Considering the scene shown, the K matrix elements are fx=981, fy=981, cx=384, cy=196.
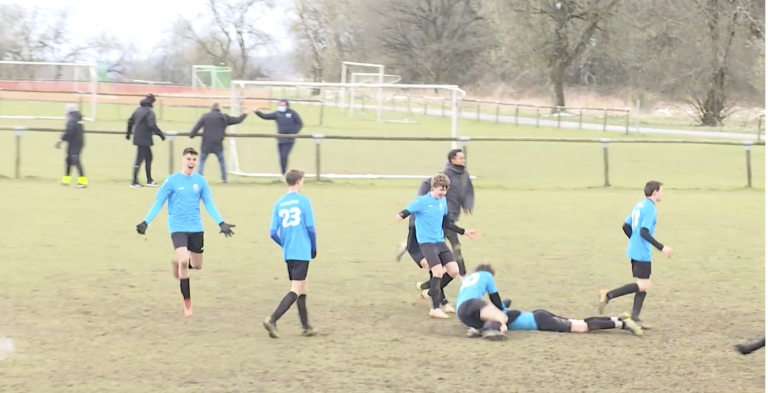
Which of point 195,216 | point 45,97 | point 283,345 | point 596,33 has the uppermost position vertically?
point 596,33

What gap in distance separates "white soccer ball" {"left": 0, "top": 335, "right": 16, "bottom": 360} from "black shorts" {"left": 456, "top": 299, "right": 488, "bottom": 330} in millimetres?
3738

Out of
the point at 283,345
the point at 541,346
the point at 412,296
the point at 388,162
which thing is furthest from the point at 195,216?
the point at 388,162

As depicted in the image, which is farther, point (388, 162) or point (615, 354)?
point (388, 162)

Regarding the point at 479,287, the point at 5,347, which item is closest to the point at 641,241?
the point at 479,287

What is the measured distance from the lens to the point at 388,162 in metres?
25.7

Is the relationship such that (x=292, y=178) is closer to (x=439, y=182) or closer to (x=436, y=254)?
(x=439, y=182)

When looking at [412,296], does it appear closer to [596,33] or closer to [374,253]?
[374,253]

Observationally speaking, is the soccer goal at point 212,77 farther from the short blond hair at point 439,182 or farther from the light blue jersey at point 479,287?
the light blue jersey at point 479,287

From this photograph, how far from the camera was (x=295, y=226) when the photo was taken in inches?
325

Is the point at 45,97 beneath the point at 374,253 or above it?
above

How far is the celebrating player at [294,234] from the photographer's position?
8258 mm

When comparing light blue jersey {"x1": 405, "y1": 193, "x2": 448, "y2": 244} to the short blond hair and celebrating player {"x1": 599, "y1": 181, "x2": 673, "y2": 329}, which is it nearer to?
the short blond hair

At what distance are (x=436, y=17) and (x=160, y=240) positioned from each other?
5275 cm

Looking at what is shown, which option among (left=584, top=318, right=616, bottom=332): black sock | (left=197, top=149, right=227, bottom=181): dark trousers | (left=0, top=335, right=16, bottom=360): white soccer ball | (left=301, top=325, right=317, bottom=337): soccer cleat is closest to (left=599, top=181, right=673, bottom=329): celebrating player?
(left=584, top=318, right=616, bottom=332): black sock
